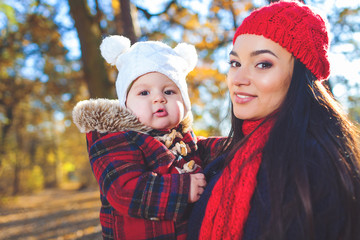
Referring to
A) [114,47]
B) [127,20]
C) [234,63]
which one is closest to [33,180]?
[127,20]

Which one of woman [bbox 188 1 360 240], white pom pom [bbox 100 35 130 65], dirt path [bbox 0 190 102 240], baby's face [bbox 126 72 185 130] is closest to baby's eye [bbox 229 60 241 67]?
woman [bbox 188 1 360 240]

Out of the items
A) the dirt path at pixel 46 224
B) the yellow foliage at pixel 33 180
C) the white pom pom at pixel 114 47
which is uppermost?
the white pom pom at pixel 114 47

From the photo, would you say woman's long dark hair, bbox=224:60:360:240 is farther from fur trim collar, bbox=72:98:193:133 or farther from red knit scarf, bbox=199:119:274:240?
fur trim collar, bbox=72:98:193:133

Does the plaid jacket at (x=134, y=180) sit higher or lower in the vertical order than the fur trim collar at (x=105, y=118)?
lower

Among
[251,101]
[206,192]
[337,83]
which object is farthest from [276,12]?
[337,83]

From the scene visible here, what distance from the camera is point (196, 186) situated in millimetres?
1722

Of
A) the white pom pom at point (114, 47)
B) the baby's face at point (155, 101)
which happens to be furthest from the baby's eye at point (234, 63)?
the white pom pom at point (114, 47)

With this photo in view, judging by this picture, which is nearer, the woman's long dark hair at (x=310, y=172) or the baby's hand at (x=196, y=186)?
the woman's long dark hair at (x=310, y=172)

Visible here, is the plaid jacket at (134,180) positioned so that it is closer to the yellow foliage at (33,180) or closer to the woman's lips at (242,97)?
the woman's lips at (242,97)

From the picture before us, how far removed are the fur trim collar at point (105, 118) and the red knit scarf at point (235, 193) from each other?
0.67 metres

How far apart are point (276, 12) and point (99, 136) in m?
1.31

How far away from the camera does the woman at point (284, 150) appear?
1.31 meters

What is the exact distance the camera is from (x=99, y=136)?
193 centimetres

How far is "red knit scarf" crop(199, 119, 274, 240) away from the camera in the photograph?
1.45m
